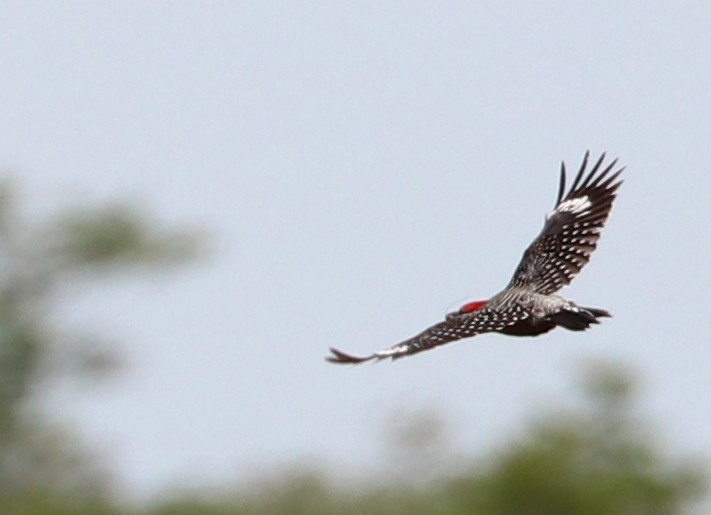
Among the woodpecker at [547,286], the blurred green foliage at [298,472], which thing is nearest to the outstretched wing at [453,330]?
the woodpecker at [547,286]

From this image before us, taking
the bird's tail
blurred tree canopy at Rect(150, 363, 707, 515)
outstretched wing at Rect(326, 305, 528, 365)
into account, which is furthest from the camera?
blurred tree canopy at Rect(150, 363, 707, 515)

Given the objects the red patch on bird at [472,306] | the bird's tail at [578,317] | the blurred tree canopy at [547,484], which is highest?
the blurred tree canopy at [547,484]

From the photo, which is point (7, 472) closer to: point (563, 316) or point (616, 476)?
point (616, 476)

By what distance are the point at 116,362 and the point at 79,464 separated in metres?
1.99

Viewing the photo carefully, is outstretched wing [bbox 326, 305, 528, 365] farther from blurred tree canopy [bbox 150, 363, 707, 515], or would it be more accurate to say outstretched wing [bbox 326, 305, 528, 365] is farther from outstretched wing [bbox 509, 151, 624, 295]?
blurred tree canopy [bbox 150, 363, 707, 515]

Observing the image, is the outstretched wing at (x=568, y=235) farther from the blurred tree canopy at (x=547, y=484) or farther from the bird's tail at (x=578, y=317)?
the blurred tree canopy at (x=547, y=484)

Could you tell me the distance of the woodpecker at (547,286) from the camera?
13.2 meters

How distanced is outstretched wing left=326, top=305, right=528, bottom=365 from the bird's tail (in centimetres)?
21

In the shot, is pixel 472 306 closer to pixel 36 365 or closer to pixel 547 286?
pixel 547 286

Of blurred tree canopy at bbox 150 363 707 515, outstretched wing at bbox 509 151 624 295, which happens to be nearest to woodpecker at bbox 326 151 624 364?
outstretched wing at bbox 509 151 624 295

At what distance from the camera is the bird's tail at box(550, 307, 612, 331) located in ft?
43.8

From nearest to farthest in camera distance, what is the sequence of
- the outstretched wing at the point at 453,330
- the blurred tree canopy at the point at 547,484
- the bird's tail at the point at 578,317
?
1. the outstretched wing at the point at 453,330
2. the bird's tail at the point at 578,317
3. the blurred tree canopy at the point at 547,484

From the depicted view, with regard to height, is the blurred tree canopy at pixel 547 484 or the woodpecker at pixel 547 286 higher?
the blurred tree canopy at pixel 547 484

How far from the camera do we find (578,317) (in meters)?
13.4
